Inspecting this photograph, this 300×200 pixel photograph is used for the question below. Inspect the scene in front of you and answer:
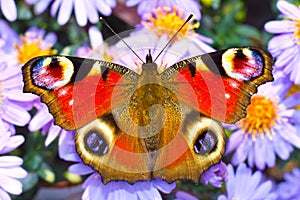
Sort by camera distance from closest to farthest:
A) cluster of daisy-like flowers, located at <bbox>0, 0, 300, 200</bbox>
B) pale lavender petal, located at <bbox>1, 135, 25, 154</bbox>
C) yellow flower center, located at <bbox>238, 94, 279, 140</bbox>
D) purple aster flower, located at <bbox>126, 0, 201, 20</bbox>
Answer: pale lavender petal, located at <bbox>1, 135, 25, 154</bbox>, cluster of daisy-like flowers, located at <bbox>0, 0, 300, 200</bbox>, yellow flower center, located at <bbox>238, 94, 279, 140</bbox>, purple aster flower, located at <bbox>126, 0, 201, 20</bbox>

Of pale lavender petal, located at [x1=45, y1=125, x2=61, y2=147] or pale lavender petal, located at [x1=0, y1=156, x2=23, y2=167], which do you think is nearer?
pale lavender petal, located at [x1=0, y1=156, x2=23, y2=167]

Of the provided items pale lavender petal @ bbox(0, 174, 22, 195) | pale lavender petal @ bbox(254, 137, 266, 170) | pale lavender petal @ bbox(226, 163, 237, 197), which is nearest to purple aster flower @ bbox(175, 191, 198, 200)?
pale lavender petal @ bbox(226, 163, 237, 197)

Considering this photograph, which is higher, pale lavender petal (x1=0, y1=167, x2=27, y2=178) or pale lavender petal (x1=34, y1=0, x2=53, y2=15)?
pale lavender petal (x1=34, y1=0, x2=53, y2=15)

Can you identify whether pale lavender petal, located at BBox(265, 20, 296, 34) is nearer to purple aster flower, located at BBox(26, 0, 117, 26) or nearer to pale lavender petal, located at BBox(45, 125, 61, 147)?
purple aster flower, located at BBox(26, 0, 117, 26)

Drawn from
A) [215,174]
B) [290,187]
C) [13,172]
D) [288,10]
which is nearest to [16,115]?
[13,172]

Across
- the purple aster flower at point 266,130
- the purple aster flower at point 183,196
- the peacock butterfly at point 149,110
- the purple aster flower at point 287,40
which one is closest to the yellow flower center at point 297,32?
the purple aster flower at point 287,40

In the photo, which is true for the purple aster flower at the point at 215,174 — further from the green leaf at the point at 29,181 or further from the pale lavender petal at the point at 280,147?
the green leaf at the point at 29,181

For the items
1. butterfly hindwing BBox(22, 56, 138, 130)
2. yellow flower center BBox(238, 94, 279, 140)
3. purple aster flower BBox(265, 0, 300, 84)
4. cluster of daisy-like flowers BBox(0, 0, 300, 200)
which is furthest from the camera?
yellow flower center BBox(238, 94, 279, 140)
